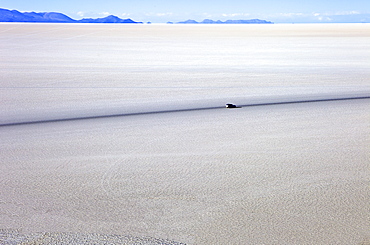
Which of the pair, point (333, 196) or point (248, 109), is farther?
point (248, 109)

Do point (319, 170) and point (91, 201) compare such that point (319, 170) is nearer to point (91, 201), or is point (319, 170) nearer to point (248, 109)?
point (91, 201)

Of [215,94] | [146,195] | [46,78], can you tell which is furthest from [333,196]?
[46,78]

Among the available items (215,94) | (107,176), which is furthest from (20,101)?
(107,176)

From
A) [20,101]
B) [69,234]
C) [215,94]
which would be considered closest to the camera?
[69,234]

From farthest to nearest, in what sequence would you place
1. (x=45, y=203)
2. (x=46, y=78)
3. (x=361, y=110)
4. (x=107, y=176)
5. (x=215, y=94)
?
1. (x=46, y=78)
2. (x=215, y=94)
3. (x=361, y=110)
4. (x=107, y=176)
5. (x=45, y=203)

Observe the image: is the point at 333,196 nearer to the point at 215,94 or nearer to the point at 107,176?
the point at 107,176

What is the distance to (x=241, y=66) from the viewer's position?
16.4 metres

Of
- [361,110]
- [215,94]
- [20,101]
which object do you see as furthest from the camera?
[215,94]

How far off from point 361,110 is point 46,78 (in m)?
7.93

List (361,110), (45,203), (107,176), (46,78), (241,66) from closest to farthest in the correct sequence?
(45,203), (107,176), (361,110), (46,78), (241,66)

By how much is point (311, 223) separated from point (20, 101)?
6883 mm

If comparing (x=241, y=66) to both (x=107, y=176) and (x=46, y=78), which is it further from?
(x=107, y=176)

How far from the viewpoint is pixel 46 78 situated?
12797mm

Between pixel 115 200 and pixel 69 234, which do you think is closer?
pixel 69 234
